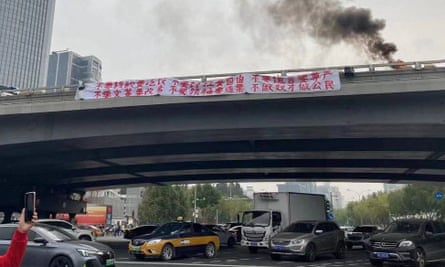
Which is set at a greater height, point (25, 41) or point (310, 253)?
point (25, 41)

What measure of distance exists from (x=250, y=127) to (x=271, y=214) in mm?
5135

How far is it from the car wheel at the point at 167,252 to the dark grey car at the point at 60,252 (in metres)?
5.85

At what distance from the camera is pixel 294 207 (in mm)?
23578

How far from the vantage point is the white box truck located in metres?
21.4

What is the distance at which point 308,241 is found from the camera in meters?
17.1

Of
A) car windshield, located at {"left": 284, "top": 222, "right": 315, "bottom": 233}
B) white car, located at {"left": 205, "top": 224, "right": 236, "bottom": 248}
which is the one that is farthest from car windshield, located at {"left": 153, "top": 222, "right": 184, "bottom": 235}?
white car, located at {"left": 205, "top": 224, "right": 236, "bottom": 248}

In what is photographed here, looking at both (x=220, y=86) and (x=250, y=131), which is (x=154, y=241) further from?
(x=220, y=86)

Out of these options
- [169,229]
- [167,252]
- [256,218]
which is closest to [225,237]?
[256,218]

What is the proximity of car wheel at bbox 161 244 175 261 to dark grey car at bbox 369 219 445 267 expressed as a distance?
7872mm

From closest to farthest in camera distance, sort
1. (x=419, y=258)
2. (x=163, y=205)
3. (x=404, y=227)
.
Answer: (x=419, y=258) → (x=404, y=227) → (x=163, y=205)

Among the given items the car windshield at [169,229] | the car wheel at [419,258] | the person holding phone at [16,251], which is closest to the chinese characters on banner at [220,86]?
the car windshield at [169,229]

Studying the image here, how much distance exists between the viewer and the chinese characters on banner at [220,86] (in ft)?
60.1

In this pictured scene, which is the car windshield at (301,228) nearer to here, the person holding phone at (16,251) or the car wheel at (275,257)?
the car wheel at (275,257)

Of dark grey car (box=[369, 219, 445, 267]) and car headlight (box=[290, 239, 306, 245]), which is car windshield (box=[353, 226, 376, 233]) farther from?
car headlight (box=[290, 239, 306, 245])
